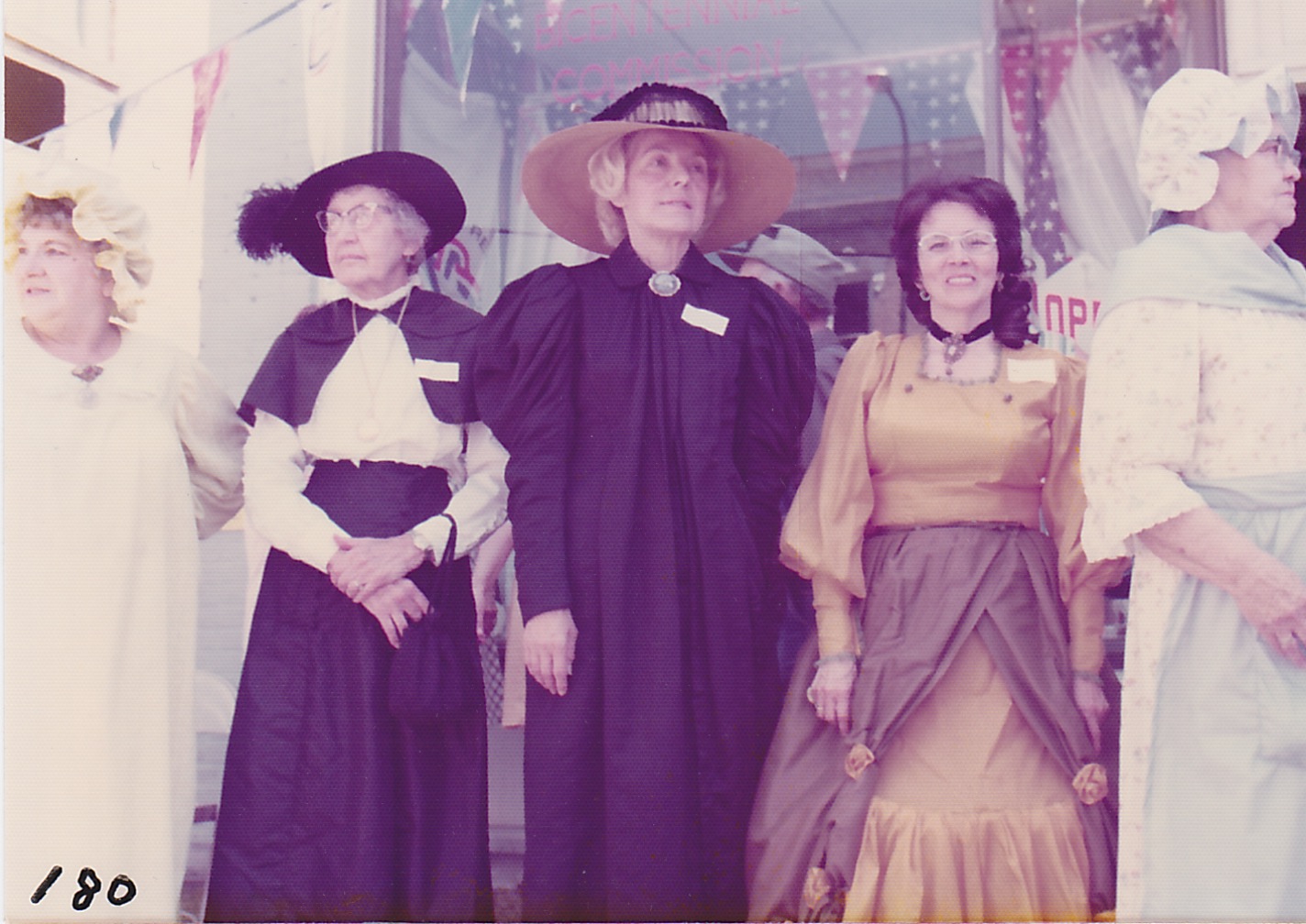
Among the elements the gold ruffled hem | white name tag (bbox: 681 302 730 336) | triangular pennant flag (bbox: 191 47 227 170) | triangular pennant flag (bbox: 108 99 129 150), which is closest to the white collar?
white name tag (bbox: 681 302 730 336)

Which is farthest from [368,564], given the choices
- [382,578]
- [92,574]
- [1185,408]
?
[1185,408]

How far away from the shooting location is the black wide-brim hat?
3223mm

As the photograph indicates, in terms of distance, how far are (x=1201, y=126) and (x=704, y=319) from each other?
1216 millimetres

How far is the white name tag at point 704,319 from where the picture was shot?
2.80m

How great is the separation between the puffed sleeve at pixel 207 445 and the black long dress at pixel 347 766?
1.20 feet

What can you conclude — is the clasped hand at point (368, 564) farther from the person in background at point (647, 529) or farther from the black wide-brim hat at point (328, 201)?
the black wide-brim hat at point (328, 201)

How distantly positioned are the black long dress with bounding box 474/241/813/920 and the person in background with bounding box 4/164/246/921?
1060 mm

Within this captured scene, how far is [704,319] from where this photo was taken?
2805 mm

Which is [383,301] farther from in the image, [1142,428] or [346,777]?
[1142,428]

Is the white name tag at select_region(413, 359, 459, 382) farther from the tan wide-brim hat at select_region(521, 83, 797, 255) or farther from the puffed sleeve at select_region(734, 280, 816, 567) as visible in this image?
the puffed sleeve at select_region(734, 280, 816, 567)

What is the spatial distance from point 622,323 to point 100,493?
157 centimetres

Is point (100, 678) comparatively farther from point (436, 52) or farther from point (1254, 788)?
point (1254, 788)

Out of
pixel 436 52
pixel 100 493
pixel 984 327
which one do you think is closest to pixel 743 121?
pixel 436 52

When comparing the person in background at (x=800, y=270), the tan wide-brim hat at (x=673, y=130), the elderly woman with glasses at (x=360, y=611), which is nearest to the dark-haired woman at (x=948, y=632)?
the tan wide-brim hat at (x=673, y=130)
